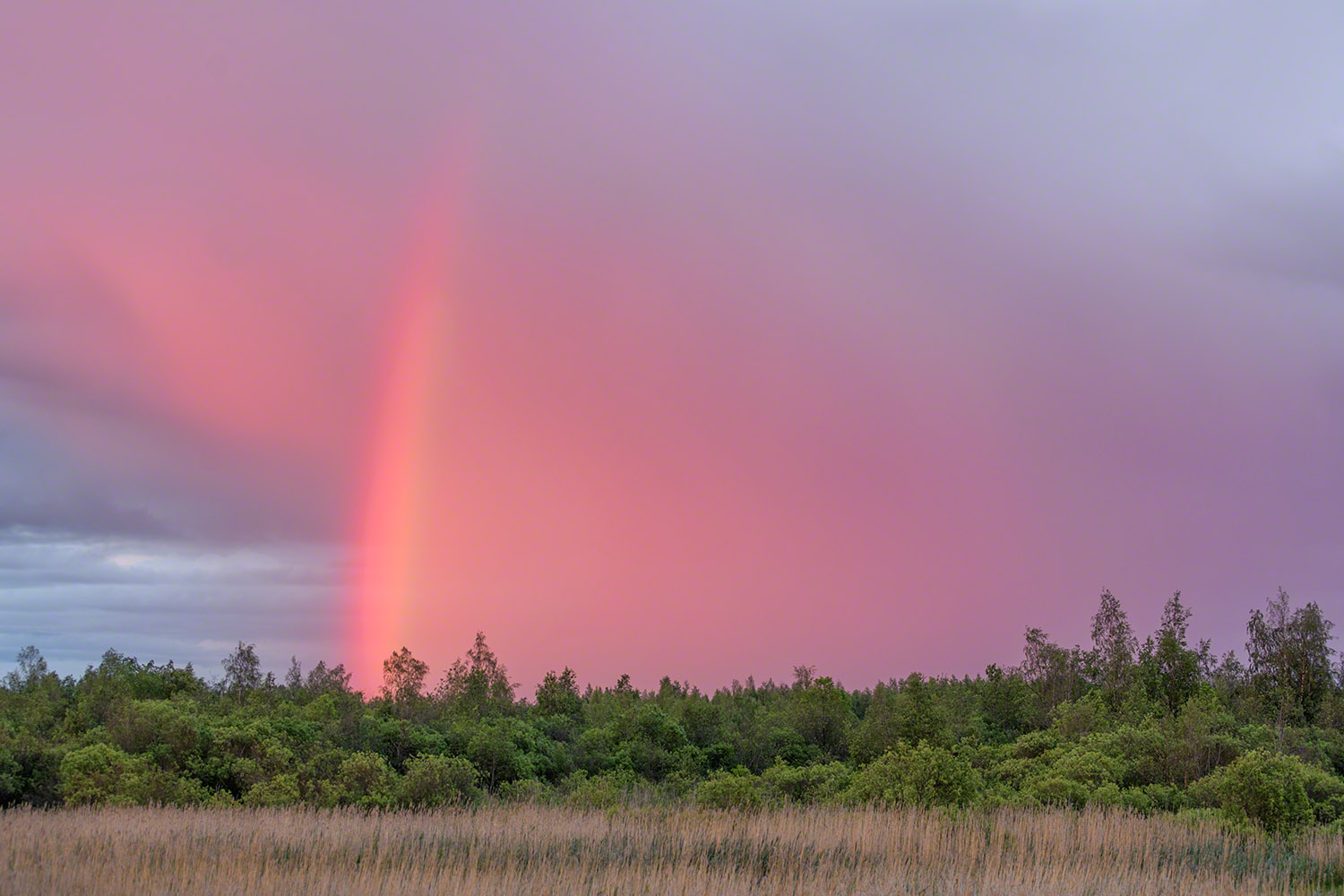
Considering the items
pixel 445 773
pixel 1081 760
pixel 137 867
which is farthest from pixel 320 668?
pixel 137 867

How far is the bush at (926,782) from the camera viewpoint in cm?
2680

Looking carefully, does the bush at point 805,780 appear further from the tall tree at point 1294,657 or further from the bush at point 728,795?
the tall tree at point 1294,657

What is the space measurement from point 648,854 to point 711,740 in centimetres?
3741

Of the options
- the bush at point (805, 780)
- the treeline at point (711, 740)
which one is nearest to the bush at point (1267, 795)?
the treeline at point (711, 740)

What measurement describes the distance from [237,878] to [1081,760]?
91.6 feet

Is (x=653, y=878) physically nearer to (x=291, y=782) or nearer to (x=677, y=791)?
(x=291, y=782)

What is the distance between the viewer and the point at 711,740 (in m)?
55.3

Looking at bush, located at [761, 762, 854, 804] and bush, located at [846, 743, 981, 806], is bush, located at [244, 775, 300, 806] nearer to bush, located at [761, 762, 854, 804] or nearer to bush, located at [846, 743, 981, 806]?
bush, located at [761, 762, 854, 804]

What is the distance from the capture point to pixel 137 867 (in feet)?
49.0

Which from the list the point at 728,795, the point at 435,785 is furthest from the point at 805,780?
the point at 435,785

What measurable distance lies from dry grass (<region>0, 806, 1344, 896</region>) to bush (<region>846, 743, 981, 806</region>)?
293 cm

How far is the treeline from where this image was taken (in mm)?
30016

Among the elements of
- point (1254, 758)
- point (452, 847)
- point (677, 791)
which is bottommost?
point (677, 791)

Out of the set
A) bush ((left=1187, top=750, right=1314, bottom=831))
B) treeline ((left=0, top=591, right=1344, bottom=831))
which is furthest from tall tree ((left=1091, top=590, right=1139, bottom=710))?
bush ((left=1187, top=750, right=1314, bottom=831))
